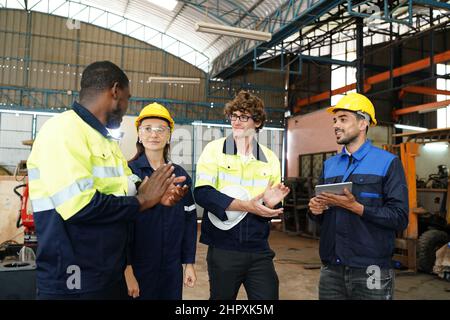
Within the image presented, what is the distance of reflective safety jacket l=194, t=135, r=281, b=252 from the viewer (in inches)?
97.7

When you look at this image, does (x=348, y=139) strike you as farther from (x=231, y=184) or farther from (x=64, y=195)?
(x=64, y=195)

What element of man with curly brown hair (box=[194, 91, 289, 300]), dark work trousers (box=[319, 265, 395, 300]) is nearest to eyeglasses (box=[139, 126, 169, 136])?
man with curly brown hair (box=[194, 91, 289, 300])

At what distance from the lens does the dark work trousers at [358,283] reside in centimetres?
236

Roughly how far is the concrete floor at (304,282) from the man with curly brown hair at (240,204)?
120 inches

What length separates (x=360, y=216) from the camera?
7.98 feet

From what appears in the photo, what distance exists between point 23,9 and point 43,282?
60.1 feet

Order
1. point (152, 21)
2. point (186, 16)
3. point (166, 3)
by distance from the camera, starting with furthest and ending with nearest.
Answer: point (152, 21), point (186, 16), point (166, 3)

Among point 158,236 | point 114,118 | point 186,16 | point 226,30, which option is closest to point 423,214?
point 226,30

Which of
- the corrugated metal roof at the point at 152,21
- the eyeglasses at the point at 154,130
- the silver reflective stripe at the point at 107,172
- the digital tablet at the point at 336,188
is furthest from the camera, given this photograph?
the corrugated metal roof at the point at 152,21

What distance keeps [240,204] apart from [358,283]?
0.94 meters

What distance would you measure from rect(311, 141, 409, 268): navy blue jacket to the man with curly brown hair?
0.44 metres

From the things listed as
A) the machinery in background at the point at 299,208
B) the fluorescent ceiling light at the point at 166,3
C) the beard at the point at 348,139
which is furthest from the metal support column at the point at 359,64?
the beard at the point at 348,139

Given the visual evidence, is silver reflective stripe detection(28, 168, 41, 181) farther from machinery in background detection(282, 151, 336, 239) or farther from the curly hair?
machinery in background detection(282, 151, 336, 239)

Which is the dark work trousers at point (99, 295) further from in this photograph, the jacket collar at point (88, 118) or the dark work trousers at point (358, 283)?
the dark work trousers at point (358, 283)
